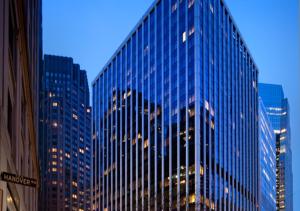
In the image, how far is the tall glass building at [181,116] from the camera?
114 meters

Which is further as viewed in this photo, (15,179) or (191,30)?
(191,30)

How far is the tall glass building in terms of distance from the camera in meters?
114

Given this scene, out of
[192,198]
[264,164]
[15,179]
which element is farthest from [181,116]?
[15,179]

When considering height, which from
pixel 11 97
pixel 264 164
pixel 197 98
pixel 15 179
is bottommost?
pixel 15 179

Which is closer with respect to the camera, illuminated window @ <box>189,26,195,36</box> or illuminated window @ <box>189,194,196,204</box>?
illuminated window @ <box>189,194,196,204</box>

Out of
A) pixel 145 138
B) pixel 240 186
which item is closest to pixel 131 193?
pixel 145 138

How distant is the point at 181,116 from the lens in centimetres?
11744

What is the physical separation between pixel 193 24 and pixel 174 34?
22.2 feet

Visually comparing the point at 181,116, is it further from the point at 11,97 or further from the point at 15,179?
the point at 15,179

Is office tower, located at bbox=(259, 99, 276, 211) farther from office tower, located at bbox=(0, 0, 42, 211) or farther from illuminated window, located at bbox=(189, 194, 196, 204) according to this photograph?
office tower, located at bbox=(0, 0, 42, 211)

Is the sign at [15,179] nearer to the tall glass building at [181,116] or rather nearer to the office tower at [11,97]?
the office tower at [11,97]

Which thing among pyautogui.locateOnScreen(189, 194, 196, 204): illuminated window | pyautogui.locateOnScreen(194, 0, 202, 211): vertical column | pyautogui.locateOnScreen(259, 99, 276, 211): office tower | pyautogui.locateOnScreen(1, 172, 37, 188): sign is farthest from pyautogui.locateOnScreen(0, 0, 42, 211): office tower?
pyautogui.locateOnScreen(259, 99, 276, 211): office tower

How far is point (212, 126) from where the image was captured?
118 meters

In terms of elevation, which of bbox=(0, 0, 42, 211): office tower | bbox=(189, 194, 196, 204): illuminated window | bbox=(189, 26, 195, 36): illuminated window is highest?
bbox=(189, 26, 195, 36): illuminated window
